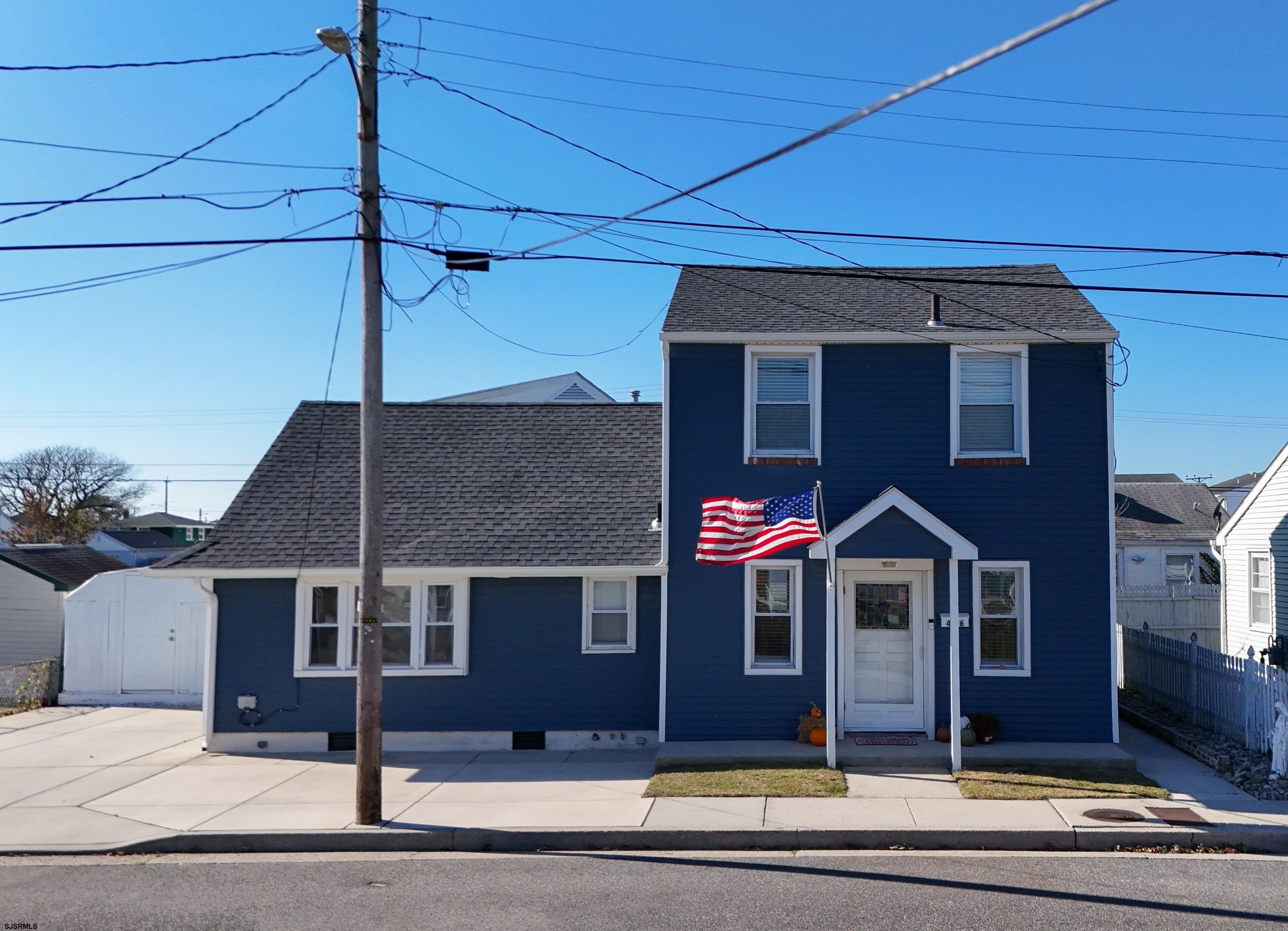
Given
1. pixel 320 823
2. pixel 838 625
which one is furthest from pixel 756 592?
pixel 320 823

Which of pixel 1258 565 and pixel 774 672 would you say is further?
pixel 1258 565

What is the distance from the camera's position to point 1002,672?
1300 cm

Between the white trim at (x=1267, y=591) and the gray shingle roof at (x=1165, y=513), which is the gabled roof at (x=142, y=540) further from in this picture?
the white trim at (x=1267, y=591)

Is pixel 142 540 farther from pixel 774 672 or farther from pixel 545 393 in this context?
pixel 774 672

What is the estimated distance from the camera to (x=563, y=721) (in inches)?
535

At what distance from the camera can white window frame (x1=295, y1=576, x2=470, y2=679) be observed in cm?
1369

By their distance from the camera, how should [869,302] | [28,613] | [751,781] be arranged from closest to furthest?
[751,781]
[869,302]
[28,613]

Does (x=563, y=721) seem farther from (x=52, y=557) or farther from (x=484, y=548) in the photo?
(x=52, y=557)

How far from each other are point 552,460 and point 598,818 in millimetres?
6771

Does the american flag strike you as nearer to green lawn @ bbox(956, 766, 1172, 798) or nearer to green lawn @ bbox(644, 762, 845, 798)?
green lawn @ bbox(644, 762, 845, 798)

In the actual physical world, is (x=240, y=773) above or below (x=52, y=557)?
below

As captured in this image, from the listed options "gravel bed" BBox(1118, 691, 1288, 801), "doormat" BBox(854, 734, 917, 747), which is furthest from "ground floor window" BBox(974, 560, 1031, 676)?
"gravel bed" BBox(1118, 691, 1288, 801)

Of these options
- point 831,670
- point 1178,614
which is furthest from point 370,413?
point 1178,614

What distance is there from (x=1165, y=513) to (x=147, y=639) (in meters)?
38.5
